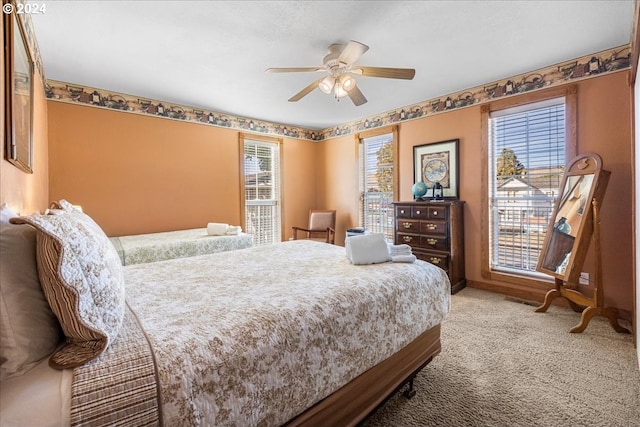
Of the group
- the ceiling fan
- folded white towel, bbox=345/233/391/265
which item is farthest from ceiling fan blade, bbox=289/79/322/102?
folded white towel, bbox=345/233/391/265

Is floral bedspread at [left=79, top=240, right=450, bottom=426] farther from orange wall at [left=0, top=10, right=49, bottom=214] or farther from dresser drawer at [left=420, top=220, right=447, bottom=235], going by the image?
dresser drawer at [left=420, top=220, right=447, bottom=235]

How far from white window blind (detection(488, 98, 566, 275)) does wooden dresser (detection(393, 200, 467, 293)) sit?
41cm

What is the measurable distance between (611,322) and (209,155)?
5.01m

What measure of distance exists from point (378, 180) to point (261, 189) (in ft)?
6.78

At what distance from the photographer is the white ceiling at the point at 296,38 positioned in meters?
2.04

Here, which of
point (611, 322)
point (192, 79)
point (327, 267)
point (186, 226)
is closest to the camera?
point (327, 267)

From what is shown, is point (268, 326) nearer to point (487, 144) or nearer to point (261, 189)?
point (487, 144)

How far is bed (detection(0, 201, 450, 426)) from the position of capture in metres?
0.76

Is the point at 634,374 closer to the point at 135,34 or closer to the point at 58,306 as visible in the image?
the point at 58,306

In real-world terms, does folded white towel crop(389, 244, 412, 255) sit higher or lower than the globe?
lower

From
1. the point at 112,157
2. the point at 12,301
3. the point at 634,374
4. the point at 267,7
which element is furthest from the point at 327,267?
the point at 112,157

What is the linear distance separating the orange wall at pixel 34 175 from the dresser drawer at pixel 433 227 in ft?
12.4

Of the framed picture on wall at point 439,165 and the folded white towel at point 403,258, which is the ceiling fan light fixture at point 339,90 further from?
the framed picture on wall at point 439,165

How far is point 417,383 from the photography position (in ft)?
6.23
